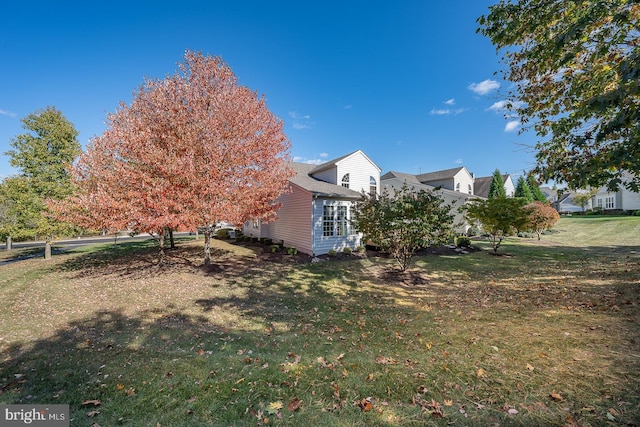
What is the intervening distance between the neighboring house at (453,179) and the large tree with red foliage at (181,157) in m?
23.1

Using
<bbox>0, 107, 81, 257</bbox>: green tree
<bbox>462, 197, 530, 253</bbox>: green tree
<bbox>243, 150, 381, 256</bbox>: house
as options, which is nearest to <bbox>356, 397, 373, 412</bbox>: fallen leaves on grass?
<bbox>243, 150, 381, 256</bbox>: house

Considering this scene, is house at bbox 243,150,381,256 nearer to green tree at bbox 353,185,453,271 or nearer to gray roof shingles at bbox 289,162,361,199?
gray roof shingles at bbox 289,162,361,199

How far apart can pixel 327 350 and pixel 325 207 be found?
33.2ft

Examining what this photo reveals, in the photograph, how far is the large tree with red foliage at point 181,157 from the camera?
330 inches

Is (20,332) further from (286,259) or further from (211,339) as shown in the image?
(286,259)

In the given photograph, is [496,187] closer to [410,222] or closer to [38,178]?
[410,222]

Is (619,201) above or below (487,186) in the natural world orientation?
below

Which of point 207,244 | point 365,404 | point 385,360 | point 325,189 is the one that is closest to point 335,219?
point 325,189

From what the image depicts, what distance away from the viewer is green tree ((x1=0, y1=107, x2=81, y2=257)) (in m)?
12.8

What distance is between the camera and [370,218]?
32.0ft

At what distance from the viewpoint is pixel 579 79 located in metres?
6.48

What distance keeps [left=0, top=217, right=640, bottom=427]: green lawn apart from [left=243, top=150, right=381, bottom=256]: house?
4.92 metres

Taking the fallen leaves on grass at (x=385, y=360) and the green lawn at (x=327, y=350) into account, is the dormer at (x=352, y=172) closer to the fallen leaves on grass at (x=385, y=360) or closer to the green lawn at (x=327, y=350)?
the green lawn at (x=327, y=350)

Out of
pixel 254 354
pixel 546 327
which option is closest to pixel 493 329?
pixel 546 327
